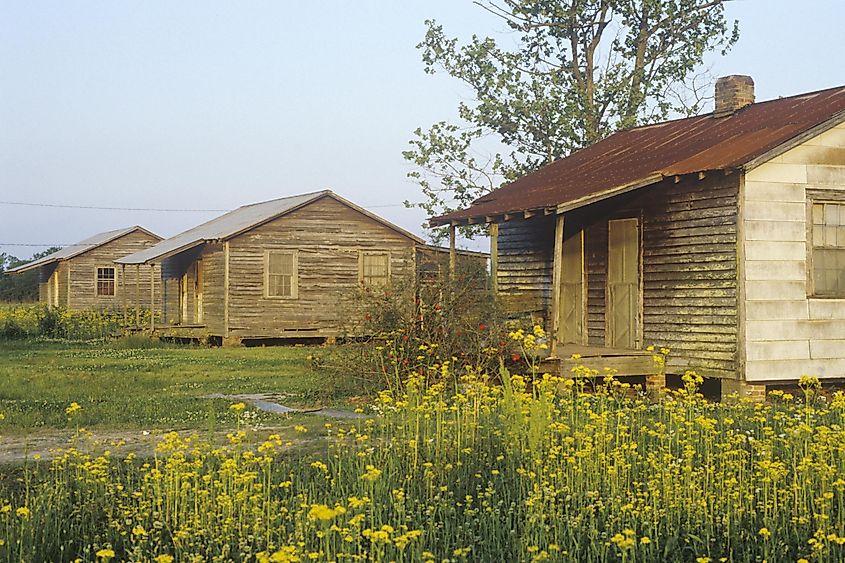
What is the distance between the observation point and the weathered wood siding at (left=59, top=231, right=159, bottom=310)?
173ft

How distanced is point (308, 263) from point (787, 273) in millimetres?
19953

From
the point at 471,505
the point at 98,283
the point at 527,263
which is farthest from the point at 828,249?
the point at 98,283

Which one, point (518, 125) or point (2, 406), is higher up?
point (518, 125)

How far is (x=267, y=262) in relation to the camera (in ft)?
110

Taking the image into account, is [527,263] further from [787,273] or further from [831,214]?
[831,214]

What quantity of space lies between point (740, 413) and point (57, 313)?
29.1m

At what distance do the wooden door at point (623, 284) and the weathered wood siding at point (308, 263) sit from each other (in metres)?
14.8

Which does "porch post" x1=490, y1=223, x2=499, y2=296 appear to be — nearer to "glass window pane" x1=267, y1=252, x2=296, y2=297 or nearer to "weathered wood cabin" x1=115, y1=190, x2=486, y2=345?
"weathered wood cabin" x1=115, y1=190, x2=486, y2=345

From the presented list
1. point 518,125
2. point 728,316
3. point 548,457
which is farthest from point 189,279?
point 548,457

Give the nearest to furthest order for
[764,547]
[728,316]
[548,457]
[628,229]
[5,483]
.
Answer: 1. [764,547]
2. [548,457]
3. [5,483]
4. [728,316]
5. [628,229]

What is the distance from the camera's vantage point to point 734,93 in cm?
2030

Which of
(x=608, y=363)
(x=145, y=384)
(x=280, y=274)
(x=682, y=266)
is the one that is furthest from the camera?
(x=280, y=274)

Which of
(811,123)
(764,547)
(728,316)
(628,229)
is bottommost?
(764,547)

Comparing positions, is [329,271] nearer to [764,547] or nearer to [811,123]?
[811,123]
